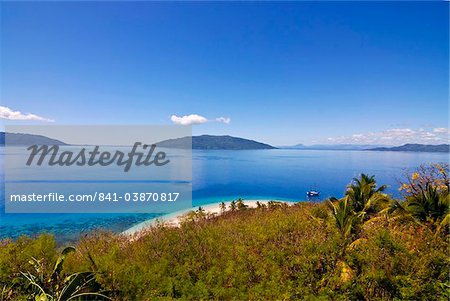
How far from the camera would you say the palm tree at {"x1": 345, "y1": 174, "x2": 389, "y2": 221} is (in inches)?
467

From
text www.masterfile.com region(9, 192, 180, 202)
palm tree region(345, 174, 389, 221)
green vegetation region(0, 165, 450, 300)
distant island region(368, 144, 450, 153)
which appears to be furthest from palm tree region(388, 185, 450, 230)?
distant island region(368, 144, 450, 153)

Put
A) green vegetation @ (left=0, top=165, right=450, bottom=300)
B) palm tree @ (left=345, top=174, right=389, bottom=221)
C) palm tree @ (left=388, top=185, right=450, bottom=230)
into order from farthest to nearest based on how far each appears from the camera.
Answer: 1. palm tree @ (left=345, top=174, right=389, bottom=221)
2. palm tree @ (left=388, top=185, right=450, bottom=230)
3. green vegetation @ (left=0, top=165, right=450, bottom=300)

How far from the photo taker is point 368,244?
5172 millimetres

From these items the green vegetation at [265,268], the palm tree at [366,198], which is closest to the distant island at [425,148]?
the palm tree at [366,198]

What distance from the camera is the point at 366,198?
41.2 ft

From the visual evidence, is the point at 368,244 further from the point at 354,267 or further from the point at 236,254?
the point at 236,254

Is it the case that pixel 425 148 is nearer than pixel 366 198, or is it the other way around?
pixel 366 198

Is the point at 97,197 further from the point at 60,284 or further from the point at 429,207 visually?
the point at 429,207

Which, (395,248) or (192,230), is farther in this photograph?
(192,230)

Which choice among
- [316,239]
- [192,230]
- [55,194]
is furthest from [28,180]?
[316,239]

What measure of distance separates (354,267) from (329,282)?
0.65 m

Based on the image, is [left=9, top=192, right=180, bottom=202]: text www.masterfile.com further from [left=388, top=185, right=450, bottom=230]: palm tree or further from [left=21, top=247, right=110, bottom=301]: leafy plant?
[left=21, top=247, right=110, bottom=301]: leafy plant

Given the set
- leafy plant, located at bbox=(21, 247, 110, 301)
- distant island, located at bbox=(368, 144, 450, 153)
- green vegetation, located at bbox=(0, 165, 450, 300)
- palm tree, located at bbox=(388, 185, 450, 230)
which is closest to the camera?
leafy plant, located at bbox=(21, 247, 110, 301)

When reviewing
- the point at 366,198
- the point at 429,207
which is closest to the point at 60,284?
the point at 429,207
